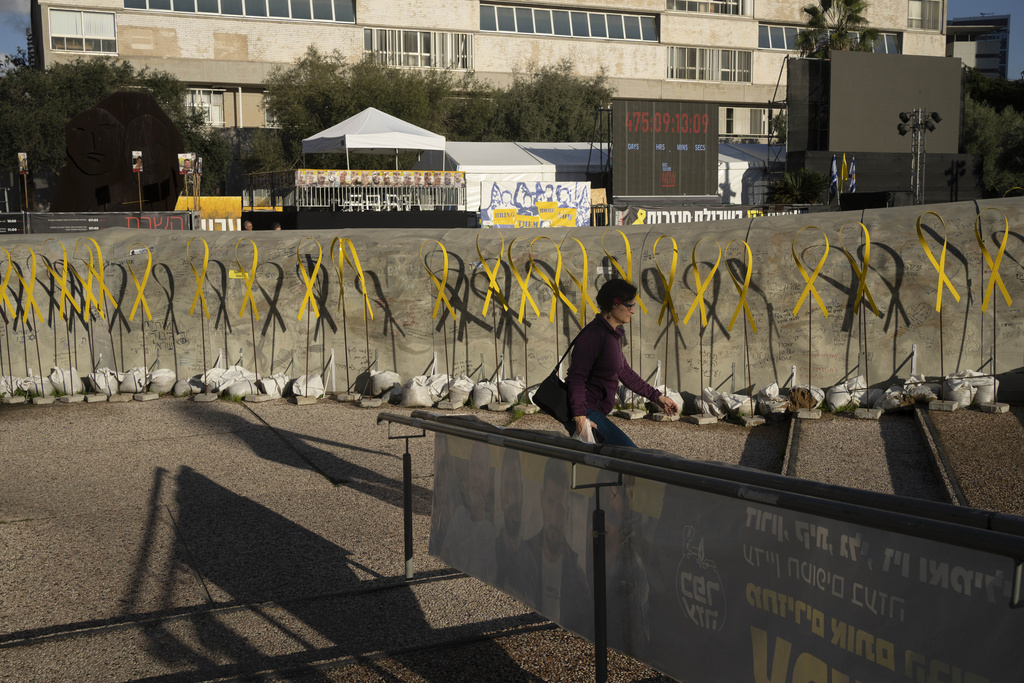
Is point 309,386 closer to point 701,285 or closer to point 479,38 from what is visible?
point 701,285

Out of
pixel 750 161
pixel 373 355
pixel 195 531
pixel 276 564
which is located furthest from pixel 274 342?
pixel 750 161

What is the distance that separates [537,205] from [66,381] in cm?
1402

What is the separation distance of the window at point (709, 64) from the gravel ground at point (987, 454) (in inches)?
→ 2255

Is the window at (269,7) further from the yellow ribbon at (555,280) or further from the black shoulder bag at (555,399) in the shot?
Answer: the black shoulder bag at (555,399)

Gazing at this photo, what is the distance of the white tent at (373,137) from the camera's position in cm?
2405

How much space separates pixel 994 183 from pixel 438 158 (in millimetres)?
30858

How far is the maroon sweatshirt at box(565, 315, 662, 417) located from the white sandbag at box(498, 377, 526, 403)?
187 inches

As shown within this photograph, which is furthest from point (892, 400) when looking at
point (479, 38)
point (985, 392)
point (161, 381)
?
point (479, 38)

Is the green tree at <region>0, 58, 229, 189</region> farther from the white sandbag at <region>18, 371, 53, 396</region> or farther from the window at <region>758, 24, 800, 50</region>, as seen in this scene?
the window at <region>758, 24, 800, 50</region>

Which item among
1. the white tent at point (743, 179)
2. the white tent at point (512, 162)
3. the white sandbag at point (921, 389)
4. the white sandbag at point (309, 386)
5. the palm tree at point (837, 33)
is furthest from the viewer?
the palm tree at point (837, 33)

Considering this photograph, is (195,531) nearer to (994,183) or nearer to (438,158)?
(438,158)

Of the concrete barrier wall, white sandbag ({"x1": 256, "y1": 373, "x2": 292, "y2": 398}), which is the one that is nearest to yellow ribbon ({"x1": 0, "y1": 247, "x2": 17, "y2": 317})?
the concrete barrier wall

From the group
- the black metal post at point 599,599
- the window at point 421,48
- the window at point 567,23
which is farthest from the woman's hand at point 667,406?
the window at point 567,23

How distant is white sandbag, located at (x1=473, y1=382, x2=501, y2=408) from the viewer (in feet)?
32.9
